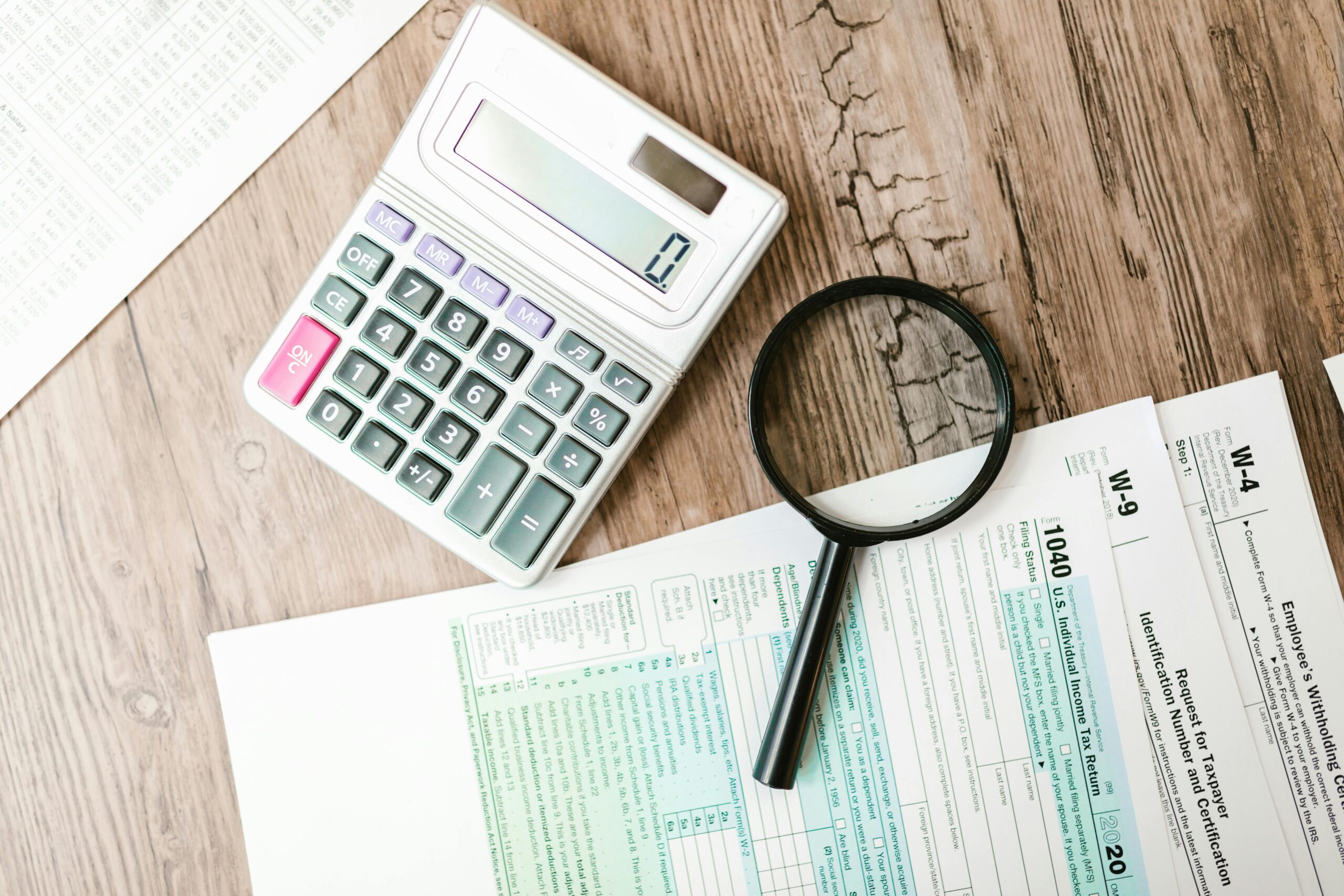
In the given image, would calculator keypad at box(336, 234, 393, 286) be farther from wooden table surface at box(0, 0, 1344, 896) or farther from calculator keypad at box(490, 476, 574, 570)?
calculator keypad at box(490, 476, 574, 570)

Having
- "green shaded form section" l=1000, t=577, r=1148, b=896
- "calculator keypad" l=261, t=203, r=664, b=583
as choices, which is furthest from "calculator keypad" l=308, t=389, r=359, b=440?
"green shaded form section" l=1000, t=577, r=1148, b=896

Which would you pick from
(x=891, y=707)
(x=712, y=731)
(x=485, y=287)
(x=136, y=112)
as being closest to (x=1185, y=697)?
(x=891, y=707)

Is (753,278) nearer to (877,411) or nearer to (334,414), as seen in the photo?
(877,411)

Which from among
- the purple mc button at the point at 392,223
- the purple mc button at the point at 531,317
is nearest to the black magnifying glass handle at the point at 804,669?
the purple mc button at the point at 531,317

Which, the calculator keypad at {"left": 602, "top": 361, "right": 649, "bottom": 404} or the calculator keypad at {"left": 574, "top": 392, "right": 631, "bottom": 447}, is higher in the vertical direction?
the calculator keypad at {"left": 602, "top": 361, "right": 649, "bottom": 404}

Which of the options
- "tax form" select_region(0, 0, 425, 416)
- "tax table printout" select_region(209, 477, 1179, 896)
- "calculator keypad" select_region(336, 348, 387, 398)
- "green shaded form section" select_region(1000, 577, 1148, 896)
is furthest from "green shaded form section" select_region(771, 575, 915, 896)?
"tax form" select_region(0, 0, 425, 416)

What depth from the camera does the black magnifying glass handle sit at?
563 mm

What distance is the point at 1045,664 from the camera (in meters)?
0.59

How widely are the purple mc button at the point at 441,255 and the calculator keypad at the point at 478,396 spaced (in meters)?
0.07

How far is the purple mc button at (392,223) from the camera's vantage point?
1.78ft

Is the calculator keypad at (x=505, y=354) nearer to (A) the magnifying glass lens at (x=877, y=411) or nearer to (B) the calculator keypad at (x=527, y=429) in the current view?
(B) the calculator keypad at (x=527, y=429)

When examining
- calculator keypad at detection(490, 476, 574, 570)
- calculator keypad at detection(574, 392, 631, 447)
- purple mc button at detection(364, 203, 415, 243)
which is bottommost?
calculator keypad at detection(490, 476, 574, 570)

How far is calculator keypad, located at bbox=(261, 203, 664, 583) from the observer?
54cm

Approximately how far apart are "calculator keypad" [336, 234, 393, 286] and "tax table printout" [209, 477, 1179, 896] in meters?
0.22
